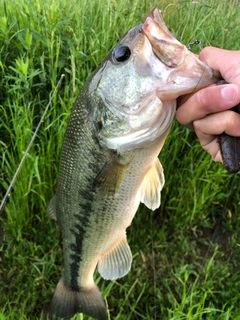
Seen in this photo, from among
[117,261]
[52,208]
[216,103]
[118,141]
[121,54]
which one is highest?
[121,54]

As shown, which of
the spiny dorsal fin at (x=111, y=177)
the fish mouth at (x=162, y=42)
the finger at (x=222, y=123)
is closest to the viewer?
the fish mouth at (x=162, y=42)

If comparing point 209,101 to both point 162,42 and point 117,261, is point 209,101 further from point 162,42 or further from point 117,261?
point 117,261

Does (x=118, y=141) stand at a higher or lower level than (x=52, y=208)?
higher

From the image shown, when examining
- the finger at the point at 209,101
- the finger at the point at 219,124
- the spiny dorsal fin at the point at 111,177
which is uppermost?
the finger at the point at 209,101

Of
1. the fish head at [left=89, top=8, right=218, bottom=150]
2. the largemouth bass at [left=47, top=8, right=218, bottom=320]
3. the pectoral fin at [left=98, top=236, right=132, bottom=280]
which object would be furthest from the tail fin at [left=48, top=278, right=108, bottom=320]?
the fish head at [left=89, top=8, right=218, bottom=150]

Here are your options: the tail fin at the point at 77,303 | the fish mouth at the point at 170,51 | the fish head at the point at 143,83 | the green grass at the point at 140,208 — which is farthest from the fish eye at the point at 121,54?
the tail fin at the point at 77,303

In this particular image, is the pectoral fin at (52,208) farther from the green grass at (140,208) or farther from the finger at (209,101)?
the finger at (209,101)

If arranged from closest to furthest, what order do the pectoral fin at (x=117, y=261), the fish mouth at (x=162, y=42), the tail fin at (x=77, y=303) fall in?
1. the fish mouth at (x=162, y=42)
2. the pectoral fin at (x=117, y=261)
3. the tail fin at (x=77, y=303)

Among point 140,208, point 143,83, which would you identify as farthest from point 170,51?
point 140,208
